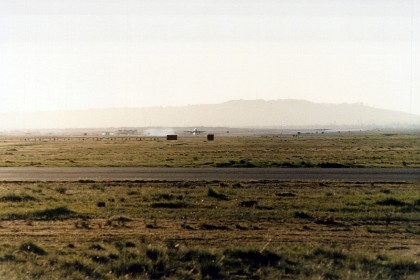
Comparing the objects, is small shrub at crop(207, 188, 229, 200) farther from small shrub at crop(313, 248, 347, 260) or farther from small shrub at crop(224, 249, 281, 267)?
small shrub at crop(313, 248, 347, 260)

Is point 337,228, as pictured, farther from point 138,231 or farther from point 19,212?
point 19,212

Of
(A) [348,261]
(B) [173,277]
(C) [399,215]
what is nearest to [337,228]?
(C) [399,215]

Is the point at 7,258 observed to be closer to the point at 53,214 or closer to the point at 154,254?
the point at 154,254

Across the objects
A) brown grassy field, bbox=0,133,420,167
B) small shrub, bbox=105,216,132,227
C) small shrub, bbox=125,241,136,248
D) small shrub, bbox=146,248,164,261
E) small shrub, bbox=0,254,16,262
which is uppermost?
small shrub, bbox=146,248,164,261

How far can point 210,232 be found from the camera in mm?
17359

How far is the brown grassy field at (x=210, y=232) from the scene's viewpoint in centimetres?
1246

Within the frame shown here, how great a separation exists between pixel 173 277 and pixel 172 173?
29.6m

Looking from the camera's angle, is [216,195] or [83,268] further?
[216,195]

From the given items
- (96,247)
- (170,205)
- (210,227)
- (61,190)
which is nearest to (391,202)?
(210,227)

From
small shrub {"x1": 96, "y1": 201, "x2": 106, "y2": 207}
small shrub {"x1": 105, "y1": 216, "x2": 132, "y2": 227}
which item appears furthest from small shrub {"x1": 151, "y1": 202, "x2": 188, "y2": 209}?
small shrub {"x1": 105, "y1": 216, "x2": 132, "y2": 227}

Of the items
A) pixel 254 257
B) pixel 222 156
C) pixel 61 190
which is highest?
pixel 254 257

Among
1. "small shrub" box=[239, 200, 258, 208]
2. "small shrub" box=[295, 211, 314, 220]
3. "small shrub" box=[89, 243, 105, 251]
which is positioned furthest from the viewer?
"small shrub" box=[239, 200, 258, 208]

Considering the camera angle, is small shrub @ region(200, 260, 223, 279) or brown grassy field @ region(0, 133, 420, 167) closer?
small shrub @ region(200, 260, 223, 279)

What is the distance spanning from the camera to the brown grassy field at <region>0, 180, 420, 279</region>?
12461 mm
